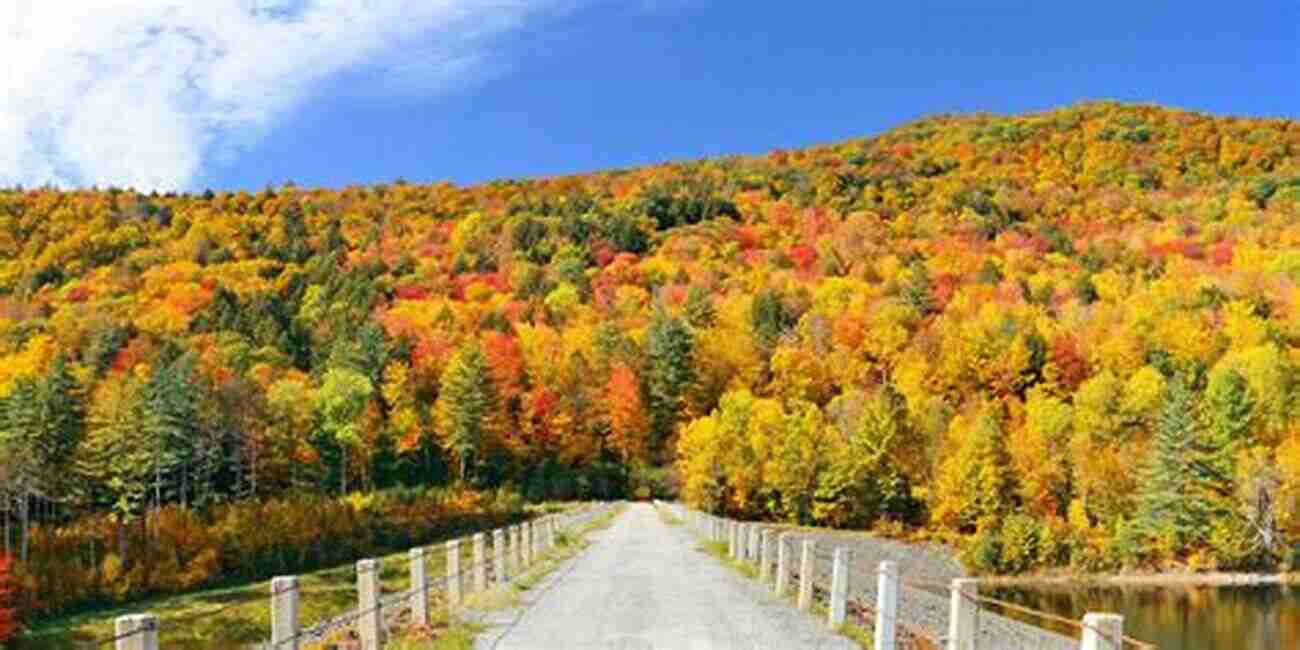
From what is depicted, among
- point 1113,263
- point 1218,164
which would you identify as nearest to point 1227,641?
point 1113,263

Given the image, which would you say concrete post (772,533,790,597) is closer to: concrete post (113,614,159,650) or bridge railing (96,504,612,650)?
bridge railing (96,504,612,650)

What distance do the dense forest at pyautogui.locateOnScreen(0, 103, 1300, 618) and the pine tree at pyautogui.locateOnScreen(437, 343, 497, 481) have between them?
0.30 metres

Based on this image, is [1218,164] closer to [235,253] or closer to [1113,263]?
[1113,263]

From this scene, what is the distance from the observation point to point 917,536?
284 ft

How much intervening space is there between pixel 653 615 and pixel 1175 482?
73.5 m

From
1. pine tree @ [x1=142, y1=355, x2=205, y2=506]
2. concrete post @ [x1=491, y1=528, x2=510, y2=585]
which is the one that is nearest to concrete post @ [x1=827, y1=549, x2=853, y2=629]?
concrete post @ [x1=491, y1=528, x2=510, y2=585]

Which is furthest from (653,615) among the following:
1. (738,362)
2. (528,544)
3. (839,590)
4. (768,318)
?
(768,318)

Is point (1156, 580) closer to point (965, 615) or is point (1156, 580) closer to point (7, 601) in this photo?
point (7, 601)

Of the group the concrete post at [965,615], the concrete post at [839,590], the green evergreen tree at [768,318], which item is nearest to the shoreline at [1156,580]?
the concrete post at [839,590]

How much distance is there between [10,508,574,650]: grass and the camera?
53.8 m

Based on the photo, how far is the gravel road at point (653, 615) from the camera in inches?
588

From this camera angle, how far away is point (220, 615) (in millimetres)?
57656

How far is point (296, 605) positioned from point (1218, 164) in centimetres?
20118

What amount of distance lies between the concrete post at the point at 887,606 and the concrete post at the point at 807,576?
A: 544 cm
